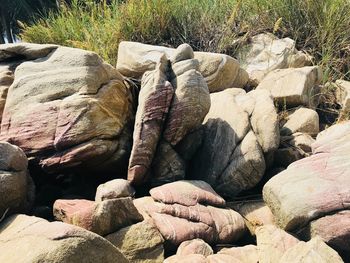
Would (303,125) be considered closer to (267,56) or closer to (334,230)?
(334,230)

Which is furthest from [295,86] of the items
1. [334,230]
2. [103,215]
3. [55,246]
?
[55,246]

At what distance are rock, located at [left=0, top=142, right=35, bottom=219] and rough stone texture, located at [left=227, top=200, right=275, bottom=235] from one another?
1.65 m

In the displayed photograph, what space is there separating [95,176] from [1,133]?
856 millimetres

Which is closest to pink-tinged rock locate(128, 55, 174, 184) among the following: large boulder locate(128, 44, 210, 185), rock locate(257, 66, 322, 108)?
large boulder locate(128, 44, 210, 185)

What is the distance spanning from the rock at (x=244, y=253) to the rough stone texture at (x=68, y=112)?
1.34 metres

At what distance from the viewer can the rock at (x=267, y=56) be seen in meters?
6.32

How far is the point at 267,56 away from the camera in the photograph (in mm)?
6543

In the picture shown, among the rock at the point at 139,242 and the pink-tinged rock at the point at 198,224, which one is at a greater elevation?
the rock at the point at 139,242

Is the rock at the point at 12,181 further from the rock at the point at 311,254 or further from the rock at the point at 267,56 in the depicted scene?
the rock at the point at 267,56

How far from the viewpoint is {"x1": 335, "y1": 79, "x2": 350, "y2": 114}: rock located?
17.7ft

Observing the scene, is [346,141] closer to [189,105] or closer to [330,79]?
[189,105]

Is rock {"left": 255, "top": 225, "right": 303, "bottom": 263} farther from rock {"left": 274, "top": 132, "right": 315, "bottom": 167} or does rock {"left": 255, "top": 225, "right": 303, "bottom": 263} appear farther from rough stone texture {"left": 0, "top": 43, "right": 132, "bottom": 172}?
rough stone texture {"left": 0, "top": 43, "right": 132, "bottom": 172}

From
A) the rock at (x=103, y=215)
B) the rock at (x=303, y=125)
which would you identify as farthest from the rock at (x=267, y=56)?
the rock at (x=103, y=215)

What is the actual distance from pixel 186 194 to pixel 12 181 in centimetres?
127
